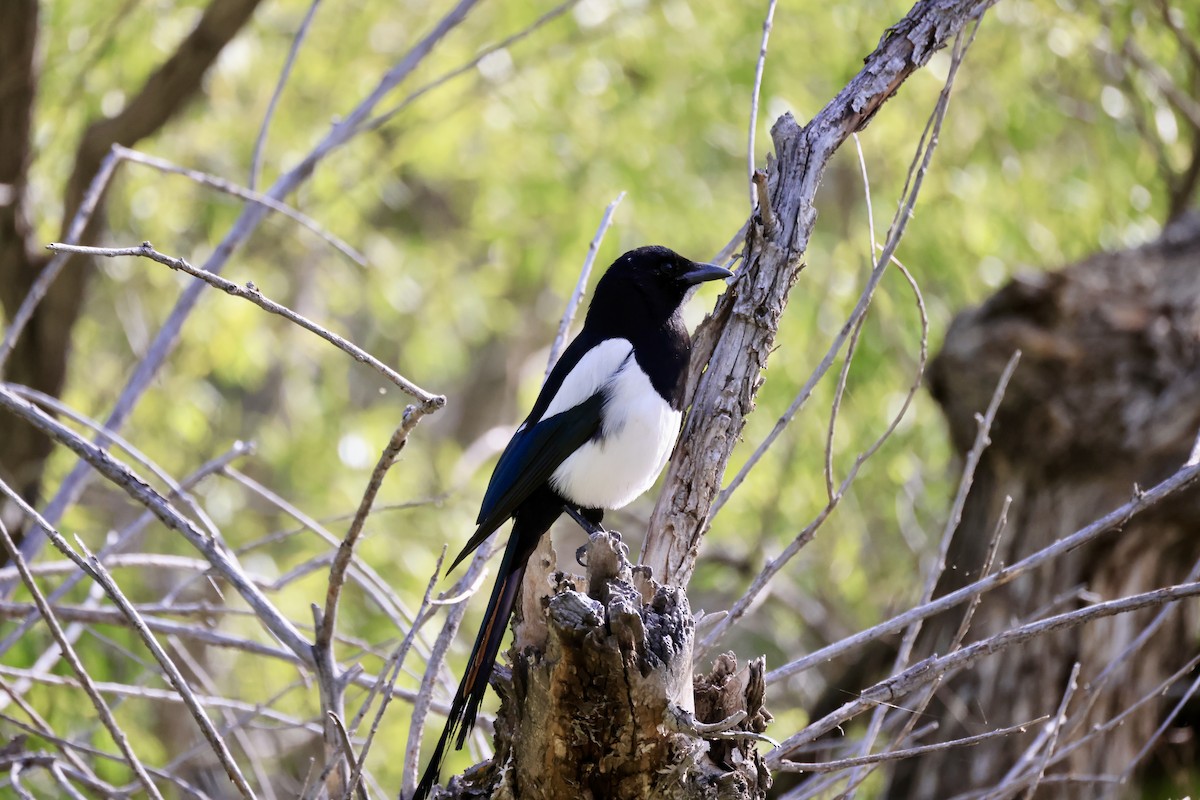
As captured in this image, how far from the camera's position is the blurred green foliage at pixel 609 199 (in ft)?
18.1

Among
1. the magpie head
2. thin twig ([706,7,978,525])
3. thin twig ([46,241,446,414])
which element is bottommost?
thin twig ([46,241,446,414])

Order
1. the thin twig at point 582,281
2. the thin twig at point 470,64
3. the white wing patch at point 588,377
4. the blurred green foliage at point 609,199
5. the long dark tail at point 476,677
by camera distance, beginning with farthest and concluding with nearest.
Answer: the blurred green foliage at point 609,199, the white wing patch at point 588,377, the thin twig at point 470,64, the thin twig at point 582,281, the long dark tail at point 476,677

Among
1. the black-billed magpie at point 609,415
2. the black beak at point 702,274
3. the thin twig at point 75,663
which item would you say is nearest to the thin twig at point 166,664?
the thin twig at point 75,663

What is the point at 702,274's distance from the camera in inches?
120

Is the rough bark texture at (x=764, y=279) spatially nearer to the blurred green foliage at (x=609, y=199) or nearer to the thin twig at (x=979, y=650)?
the thin twig at (x=979, y=650)

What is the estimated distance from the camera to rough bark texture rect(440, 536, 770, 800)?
1.79 meters

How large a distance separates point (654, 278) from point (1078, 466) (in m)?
1.78

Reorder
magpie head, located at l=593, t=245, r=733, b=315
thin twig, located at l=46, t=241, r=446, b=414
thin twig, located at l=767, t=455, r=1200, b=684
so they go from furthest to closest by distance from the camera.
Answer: magpie head, located at l=593, t=245, r=733, b=315, thin twig, located at l=767, t=455, r=1200, b=684, thin twig, located at l=46, t=241, r=446, b=414

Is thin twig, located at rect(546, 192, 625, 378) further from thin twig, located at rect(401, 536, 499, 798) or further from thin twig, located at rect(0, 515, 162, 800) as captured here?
thin twig, located at rect(0, 515, 162, 800)

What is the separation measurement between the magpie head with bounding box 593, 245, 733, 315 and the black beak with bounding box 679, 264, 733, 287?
0.02m

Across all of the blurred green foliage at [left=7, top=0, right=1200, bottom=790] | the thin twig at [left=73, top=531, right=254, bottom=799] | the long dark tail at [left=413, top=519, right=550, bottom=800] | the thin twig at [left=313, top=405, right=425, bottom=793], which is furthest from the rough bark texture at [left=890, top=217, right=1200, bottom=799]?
the thin twig at [left=73, top=531, right=254, bottom=799]

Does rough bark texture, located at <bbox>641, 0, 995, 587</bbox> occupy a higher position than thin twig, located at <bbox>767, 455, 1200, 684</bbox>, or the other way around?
rough bark texture, located at <bbox>641, 0, 995, 587</bbox>

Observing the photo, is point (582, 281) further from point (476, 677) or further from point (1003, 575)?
point (1003, 575)

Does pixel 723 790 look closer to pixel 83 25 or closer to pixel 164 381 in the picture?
pixel 83 25
